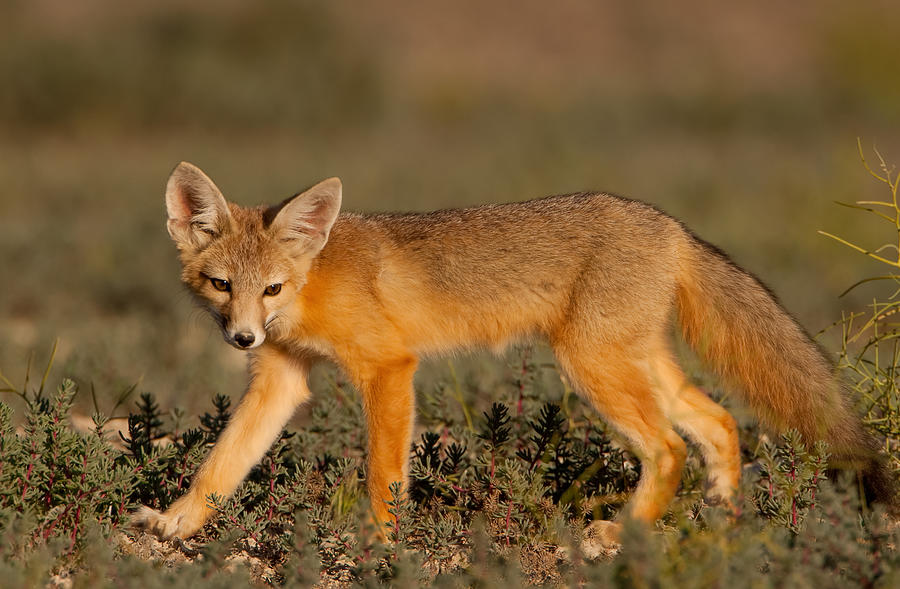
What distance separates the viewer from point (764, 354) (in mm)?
4395

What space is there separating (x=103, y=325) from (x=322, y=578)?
5.41 metres

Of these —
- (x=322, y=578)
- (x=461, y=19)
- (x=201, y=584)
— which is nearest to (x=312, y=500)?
(x=322, y=578)

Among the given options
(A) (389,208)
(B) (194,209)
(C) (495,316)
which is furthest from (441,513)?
(A) (389,208)

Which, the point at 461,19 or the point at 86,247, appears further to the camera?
the point at 461,19

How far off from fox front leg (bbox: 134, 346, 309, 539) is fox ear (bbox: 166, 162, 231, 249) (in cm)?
60

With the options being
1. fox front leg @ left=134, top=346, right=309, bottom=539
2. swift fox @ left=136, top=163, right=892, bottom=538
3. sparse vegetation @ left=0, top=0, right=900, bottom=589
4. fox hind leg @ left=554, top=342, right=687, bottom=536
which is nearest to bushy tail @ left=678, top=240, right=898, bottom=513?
swift fox @ left=136, top=163, right=892, bottom=538

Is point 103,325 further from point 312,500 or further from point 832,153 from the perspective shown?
point 832,153

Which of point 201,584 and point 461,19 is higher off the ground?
point 201,584

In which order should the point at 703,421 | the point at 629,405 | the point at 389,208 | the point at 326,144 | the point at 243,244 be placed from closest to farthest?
the point at 629,405 < the point at 243,244 < the point at 703,421 < the point at 389,208 < the point at 326,144

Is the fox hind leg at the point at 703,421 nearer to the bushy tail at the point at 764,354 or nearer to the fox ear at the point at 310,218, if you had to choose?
the bushy tail at the point at 764,354

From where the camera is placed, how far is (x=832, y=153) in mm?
15641

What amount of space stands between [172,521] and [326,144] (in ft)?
50.3

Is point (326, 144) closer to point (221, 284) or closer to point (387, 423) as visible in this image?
point (221, 284)

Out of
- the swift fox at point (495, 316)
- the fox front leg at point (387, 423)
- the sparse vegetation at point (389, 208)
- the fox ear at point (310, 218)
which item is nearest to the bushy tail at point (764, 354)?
the swift fox at point (495, 316)
